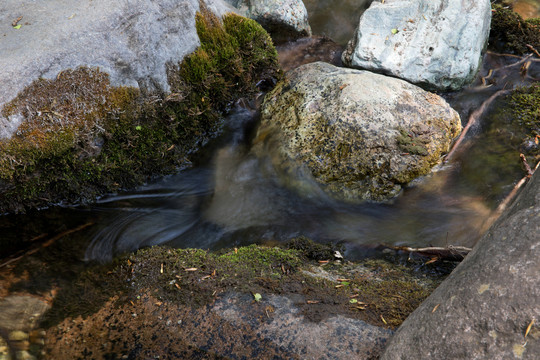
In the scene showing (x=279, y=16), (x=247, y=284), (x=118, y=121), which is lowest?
(x=247, y=284)

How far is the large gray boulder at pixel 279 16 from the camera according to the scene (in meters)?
6.39

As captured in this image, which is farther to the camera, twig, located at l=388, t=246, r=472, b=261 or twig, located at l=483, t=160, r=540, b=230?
twig, located at l=483, t=160, r=540, b=230

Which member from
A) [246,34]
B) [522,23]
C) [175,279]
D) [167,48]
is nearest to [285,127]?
[246,34]

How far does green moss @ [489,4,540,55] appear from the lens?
6.64 meters

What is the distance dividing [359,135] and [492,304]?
121 inches

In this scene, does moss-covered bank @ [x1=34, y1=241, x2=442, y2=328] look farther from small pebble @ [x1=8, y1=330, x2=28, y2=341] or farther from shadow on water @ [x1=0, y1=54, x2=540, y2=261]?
shadow on water @ [x1=0, y1=54, x2=540, y2=261]

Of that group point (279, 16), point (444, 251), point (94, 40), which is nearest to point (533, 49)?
point (279, 16)

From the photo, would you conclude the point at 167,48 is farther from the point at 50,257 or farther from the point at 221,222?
the point at 50,257

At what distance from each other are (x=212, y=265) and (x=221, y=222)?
1.46m

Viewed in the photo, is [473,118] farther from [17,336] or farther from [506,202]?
[17,336]

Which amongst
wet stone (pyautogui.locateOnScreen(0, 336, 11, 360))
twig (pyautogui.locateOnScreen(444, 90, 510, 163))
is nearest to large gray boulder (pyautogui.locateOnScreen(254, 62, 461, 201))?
twig (pyautogui.locateOnScreen(444, 90, 510, 163))

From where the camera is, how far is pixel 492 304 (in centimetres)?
206

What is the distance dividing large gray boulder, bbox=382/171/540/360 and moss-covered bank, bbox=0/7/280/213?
12.2 feet

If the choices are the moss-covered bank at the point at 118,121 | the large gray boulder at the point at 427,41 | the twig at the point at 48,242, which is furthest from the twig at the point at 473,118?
the twig at the point at 48,242
